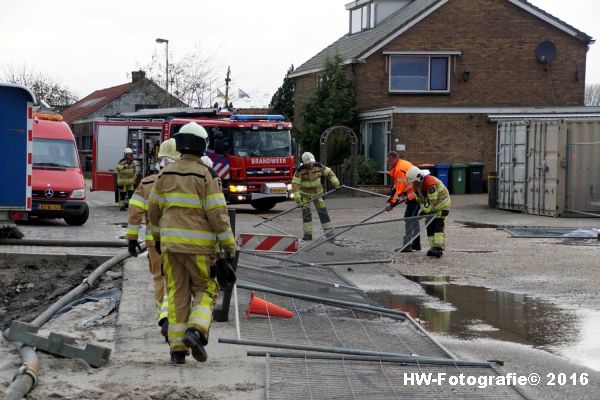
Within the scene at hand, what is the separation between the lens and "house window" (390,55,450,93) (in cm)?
3481

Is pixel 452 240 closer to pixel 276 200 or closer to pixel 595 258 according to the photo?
pixel 595 258

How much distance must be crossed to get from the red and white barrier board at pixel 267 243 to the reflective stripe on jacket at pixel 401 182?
3065 mm

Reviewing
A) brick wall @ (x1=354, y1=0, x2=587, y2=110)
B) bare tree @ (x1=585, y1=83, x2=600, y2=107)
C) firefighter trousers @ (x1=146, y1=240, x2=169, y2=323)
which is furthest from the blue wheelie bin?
bare tree @ (x1=585, y1=83, x2=600, y2=107)

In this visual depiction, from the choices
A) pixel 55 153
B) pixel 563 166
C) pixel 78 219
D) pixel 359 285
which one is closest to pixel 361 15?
pixel 563 166

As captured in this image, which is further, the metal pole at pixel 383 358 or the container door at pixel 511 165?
the container door at pixel 511 165

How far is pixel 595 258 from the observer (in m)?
14.8

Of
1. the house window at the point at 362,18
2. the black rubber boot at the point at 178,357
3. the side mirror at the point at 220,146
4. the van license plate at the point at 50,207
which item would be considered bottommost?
the black rubber boot at the point at 178,357

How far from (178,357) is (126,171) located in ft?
61.2

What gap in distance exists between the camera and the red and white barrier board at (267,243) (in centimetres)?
1255

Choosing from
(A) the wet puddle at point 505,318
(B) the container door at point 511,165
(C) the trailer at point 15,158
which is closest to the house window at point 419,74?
(B) the container door at point 511,165

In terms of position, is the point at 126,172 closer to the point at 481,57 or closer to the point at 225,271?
the point at 481,57

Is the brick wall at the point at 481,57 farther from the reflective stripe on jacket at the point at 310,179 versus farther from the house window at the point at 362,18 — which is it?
the reflective stripe on jacket at the point at 310,179

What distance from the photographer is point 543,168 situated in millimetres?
23031

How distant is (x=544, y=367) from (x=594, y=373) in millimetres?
384
